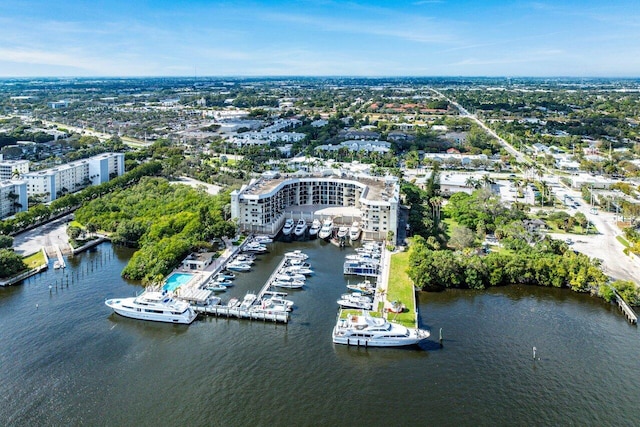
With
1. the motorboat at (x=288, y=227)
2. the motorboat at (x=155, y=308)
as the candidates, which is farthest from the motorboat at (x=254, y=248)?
the motorboat at (x=155, y=308)

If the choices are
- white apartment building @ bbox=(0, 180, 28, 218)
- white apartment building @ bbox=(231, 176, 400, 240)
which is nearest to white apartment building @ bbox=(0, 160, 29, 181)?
white apartment building @ bbox=(0, 180, 28, 218)

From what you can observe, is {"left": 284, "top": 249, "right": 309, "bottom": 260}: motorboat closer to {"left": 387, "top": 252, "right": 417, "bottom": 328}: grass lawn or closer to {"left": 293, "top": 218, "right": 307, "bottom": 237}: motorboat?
{"left": 293, "top": 218, "right": 307, "bottom": 237}: motorboat

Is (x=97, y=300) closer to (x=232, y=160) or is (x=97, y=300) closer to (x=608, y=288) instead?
(x=608, y=288)

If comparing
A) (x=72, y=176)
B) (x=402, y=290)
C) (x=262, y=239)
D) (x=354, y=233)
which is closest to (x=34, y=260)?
(x=262, y=239)

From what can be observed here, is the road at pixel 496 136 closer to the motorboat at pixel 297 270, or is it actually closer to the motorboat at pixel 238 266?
the motorboat at pixel 297 270

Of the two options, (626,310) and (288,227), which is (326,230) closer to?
(288,227)
